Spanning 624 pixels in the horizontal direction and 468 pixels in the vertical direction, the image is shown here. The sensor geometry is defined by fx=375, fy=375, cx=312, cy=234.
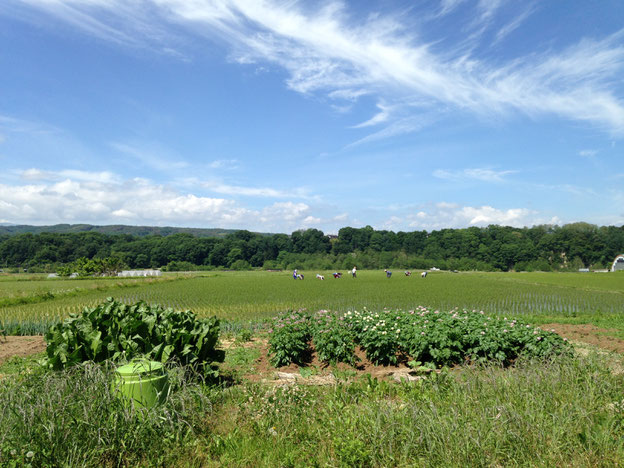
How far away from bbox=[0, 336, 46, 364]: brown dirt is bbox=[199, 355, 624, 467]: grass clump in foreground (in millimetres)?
7368

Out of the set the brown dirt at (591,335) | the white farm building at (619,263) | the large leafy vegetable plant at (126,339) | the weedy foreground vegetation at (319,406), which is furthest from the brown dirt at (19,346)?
the white farm building at (619,263)

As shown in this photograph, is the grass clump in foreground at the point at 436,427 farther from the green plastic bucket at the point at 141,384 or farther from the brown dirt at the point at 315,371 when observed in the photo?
the brown dirt at the point at 315,371

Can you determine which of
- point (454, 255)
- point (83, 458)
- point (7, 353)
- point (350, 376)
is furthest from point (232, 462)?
point (454, 255)

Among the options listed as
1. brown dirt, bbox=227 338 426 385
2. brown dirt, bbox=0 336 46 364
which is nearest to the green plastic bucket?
brown dirt, bbox=227 338 426 385

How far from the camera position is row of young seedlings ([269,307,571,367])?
300 inches

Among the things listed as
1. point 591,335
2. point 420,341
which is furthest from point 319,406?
point 591,335

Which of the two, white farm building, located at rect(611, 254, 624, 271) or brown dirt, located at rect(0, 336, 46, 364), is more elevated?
white farm building, located at rect(611, 254, 624, 271)

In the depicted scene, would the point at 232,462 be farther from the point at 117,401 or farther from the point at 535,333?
the point at 535,333

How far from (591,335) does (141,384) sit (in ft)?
40.7

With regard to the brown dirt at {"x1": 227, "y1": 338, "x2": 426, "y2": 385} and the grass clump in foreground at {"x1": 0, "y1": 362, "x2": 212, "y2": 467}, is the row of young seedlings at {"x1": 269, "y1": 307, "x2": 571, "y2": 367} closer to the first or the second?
the brown dirt at {"x1": 227, "y1": 338, "x2": 426, "y2": 385}

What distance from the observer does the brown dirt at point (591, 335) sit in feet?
32.3

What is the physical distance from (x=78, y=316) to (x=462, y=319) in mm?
8062

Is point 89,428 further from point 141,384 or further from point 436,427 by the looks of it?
point 436,427

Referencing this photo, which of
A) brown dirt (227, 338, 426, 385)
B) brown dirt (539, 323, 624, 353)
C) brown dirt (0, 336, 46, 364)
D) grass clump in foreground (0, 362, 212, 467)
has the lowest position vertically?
brown dirt (0, 336, 46, 364)
